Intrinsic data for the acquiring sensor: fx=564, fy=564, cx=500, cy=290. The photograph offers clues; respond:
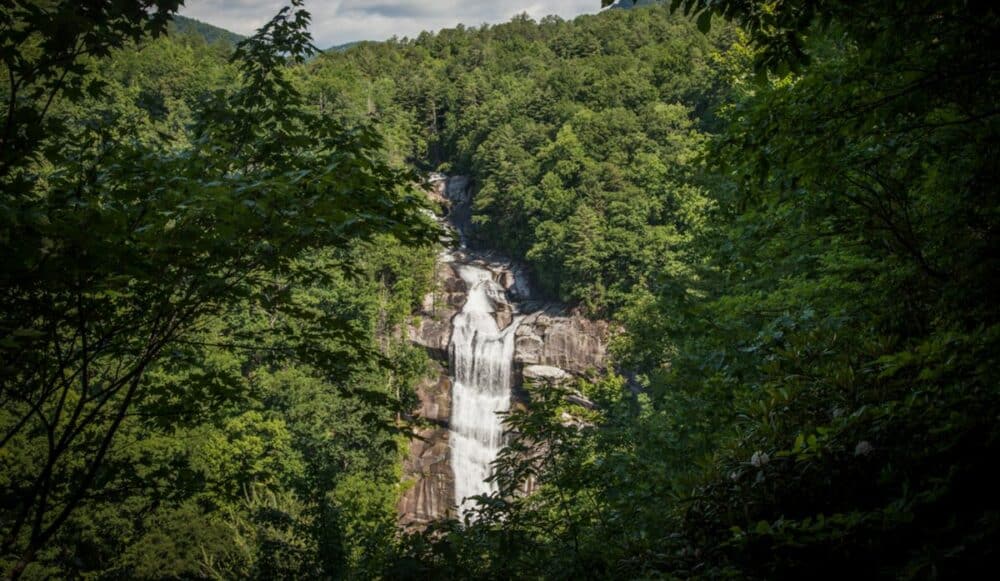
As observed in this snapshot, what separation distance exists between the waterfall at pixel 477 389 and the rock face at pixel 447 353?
349 millimetres

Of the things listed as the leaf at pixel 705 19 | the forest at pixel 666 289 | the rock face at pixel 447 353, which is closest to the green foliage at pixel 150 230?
the forest at pixel 666 289

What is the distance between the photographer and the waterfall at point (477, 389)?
91.6 ft

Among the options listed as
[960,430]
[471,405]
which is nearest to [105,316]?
[960,430]

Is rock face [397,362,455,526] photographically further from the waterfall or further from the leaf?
the leaf

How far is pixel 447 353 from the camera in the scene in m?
31.0

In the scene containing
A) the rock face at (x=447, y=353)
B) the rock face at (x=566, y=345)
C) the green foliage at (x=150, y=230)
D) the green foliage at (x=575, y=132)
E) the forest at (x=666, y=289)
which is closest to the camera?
the forest at (x=666, y=289)

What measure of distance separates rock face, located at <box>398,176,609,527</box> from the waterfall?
0.35 m

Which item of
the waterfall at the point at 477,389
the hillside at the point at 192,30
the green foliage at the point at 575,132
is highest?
the hillside at the point at 192,30

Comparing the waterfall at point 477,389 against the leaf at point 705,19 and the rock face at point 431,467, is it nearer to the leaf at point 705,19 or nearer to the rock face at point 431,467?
the rock face at point 431,467

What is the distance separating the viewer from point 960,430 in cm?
206

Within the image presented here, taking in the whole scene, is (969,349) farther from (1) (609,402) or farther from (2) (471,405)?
(2) (471,405)

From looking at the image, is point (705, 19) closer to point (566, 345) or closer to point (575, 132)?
point (566, 345)

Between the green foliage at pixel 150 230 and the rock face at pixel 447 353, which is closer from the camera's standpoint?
the green foliage at pixel 150 230

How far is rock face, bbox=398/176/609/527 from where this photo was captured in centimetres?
2742
